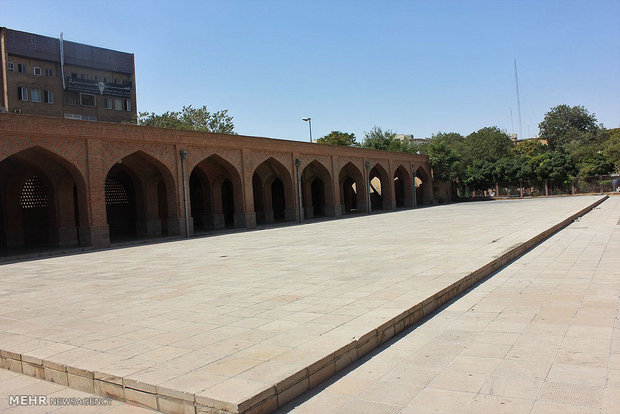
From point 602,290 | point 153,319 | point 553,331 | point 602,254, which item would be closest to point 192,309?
point 153,319

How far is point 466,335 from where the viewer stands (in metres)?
4.39

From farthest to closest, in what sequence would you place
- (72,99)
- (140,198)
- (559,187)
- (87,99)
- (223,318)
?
(559,187), (87,99), (72,99), (140,198), (223,318)

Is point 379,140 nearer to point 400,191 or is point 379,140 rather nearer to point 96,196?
point 400,191

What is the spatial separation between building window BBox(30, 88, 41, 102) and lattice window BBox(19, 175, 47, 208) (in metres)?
21.0

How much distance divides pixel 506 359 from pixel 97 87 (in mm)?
43362

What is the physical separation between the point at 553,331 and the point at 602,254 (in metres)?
5.47

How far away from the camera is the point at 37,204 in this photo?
64.6ft

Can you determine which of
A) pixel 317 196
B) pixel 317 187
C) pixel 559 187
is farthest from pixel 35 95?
pixel 559 187

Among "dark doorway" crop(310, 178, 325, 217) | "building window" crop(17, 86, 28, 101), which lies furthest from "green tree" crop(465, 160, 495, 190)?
"building window" crop(17, 86, 28, 101)

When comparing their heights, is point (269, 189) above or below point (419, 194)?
above

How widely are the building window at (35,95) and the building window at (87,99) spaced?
3476mm

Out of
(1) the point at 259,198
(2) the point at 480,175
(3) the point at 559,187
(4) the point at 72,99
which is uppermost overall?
(4) the point at 72,99

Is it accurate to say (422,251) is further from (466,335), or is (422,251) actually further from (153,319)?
(153,319)

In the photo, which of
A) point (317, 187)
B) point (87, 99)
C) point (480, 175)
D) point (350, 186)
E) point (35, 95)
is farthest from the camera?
point (480, 175)
